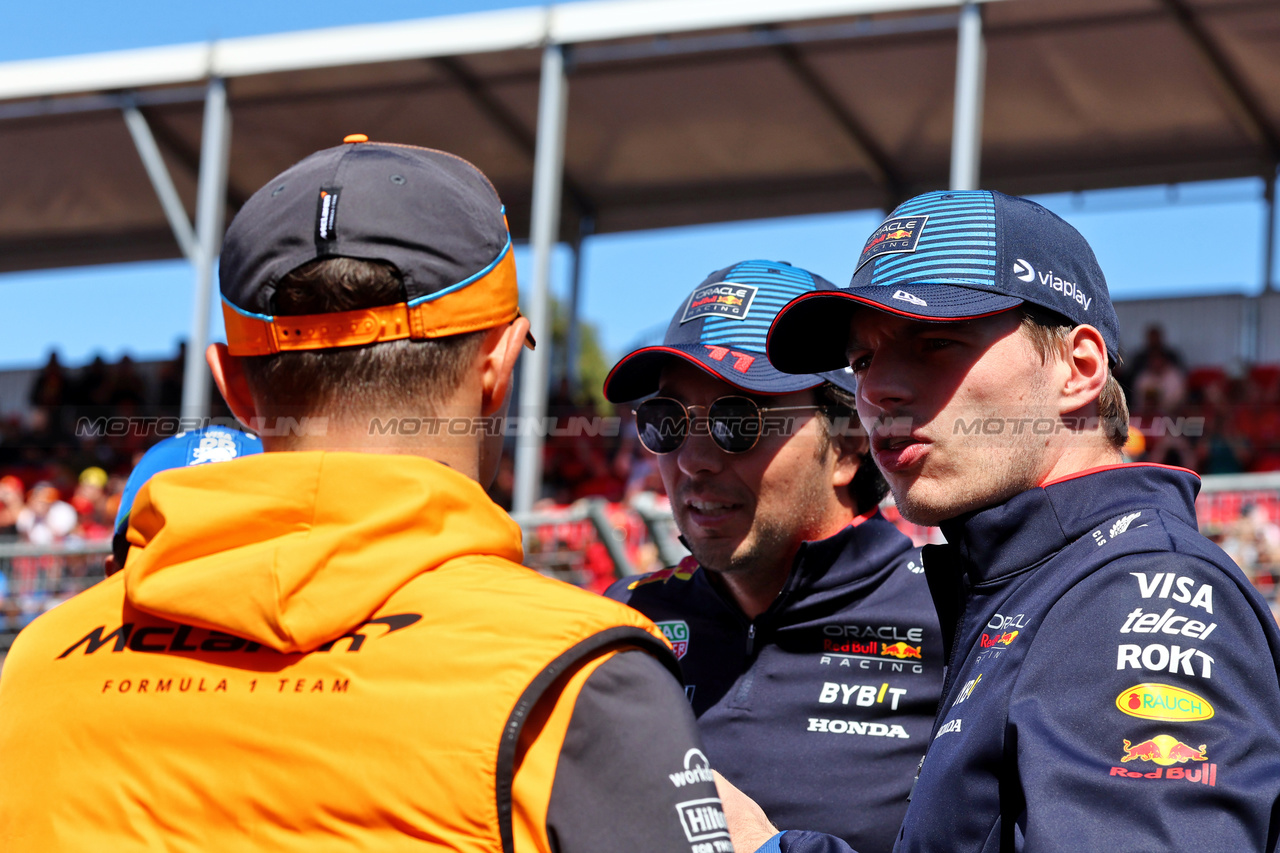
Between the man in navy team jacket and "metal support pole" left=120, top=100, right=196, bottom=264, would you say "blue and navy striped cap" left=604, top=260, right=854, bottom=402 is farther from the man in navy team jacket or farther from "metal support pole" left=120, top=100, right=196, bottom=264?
"metal support pole" left=120, top=100, right=196, bottom=264

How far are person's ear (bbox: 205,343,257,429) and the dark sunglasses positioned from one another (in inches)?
53.0

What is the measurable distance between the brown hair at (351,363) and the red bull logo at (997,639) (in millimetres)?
789

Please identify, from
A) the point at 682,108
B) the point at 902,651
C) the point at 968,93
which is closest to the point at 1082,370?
the point at 902,651

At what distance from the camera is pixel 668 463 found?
283cm

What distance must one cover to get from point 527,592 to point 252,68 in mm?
11178

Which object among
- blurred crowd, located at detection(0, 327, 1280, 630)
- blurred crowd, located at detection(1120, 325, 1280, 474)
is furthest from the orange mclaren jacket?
blurred crowd, located at detection(1120, 325, 1280, 474)

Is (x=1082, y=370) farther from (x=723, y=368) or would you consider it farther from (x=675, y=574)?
(x=675, y=574)

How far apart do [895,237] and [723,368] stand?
29.9 inches

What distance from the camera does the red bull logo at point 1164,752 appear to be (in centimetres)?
132

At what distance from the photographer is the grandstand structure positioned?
1020 centimetres

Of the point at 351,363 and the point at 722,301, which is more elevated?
the point at 722,301

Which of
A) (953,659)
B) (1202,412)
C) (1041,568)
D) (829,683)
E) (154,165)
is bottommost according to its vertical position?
(829,683)

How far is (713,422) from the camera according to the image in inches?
107

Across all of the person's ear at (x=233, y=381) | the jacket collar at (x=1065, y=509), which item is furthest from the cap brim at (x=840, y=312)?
the person's ear at (x=233, y=381)
